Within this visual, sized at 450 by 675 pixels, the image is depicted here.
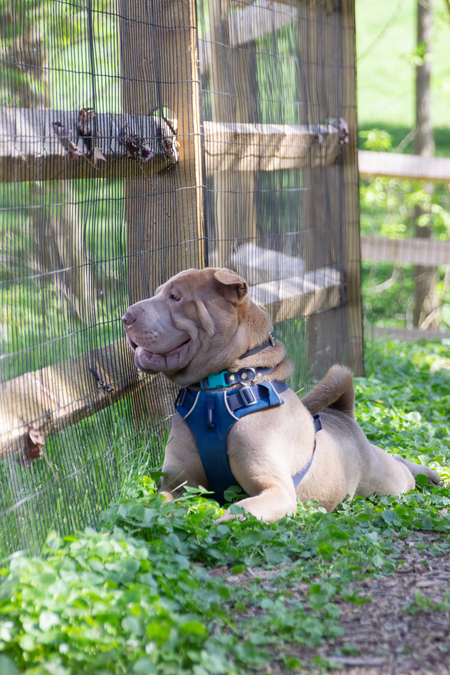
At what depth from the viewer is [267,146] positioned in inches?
191

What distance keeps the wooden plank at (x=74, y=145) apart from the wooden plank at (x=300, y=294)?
1.37m

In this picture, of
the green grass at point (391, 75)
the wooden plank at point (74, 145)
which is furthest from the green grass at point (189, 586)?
the green grass at point (391, 75)

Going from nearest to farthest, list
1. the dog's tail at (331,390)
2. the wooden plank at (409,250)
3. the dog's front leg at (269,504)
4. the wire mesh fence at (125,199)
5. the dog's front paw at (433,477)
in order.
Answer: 1. the wire mesh fence at (125,199)
2. the dog's front leg at (269,504)
3. the dog's tail at (331,390)
4. the dog's front paw at (433,477)
5. the wooden plank at (409,250)

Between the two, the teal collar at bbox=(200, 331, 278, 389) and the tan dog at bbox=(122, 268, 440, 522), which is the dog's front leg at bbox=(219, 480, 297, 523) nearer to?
the tan dog at bbox=(122, 268, 440, 522)

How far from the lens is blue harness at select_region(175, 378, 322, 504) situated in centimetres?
312

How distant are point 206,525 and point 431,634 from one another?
3.27 ft

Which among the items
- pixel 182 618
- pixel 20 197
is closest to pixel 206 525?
pixel 182 618

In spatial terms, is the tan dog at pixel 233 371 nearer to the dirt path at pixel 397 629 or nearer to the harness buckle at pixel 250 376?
the harness buckle at pixel 250 376

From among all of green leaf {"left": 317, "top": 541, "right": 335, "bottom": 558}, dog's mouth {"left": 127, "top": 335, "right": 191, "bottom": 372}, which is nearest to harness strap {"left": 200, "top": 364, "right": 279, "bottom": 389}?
dog's mouth {"left": 127, "top": 335, "right": 191, "bottom": 372}

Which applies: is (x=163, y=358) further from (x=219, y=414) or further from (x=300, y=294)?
(x=300, y=294)

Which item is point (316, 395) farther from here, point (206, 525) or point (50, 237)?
point (50, 237)

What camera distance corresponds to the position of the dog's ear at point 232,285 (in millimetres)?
3119

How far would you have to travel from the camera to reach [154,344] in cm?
313

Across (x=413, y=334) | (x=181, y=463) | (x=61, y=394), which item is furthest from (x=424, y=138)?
(x=61, y=394)
